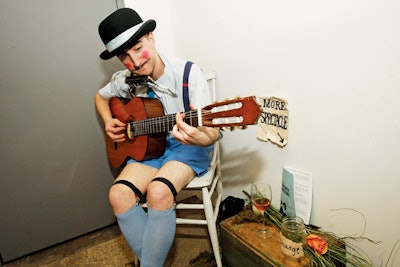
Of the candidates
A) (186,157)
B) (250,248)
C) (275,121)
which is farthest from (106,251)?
(275,121)

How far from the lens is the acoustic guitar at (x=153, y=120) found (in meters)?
0.76

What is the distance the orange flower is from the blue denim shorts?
0.54 metres

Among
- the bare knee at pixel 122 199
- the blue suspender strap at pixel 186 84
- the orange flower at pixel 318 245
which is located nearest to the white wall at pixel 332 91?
the orange flower at pixel 318 245

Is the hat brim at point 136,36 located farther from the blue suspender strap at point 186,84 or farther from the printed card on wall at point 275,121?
the printed card on wall at point 275,121

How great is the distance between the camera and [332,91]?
90 centimetres

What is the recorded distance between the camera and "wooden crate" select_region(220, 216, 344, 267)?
912 mm

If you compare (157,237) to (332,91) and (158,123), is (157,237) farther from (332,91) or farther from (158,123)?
(332,91)

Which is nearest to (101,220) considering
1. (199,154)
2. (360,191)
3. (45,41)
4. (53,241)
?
(53,241)

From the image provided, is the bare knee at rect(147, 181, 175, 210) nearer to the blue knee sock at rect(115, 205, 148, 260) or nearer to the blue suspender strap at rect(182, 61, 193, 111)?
the blue knee sock at rect(115, 205, 148, 260)

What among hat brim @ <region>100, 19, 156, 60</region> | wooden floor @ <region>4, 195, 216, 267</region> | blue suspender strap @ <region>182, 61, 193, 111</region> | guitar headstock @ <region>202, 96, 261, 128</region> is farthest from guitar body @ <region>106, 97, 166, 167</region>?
wooden floor @ <region>4, 195, 216, 267</region>

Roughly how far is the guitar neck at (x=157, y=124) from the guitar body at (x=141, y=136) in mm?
29

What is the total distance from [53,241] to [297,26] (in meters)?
1.89

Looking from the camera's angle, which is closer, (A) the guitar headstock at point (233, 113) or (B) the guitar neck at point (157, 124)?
(A) the guitar headstock at point (233, 113)

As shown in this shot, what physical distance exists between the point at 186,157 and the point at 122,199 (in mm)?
345
